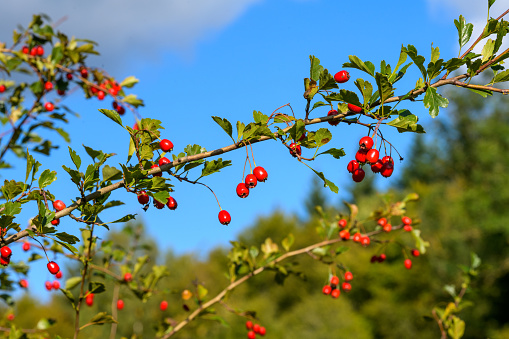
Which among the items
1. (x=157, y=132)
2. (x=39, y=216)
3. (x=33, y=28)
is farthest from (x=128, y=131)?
(x=33, y=28)

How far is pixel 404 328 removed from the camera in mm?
31016

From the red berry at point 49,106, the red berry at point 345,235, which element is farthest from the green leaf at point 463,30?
the red berry at point 49,106

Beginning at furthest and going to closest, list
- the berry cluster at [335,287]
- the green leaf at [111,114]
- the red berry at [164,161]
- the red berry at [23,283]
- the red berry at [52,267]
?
the berry cluster at [335,287] → the red berry at [23,283] → the red berry at [52,267] → the red berry at [164,161] → the green leaf at [111,114]

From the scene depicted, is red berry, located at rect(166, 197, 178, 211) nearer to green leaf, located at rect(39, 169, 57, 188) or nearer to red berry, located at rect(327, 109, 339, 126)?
green leaf, located at rect(39, 169, 57, 188)

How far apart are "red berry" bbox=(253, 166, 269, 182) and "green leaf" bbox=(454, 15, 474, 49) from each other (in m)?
0.85

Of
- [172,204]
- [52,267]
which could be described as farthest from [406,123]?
[52,267]

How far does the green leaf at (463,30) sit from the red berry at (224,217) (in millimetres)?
1083

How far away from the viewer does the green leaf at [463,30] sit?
1.91m

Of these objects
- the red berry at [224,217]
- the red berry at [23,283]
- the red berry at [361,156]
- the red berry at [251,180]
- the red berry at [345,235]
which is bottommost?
the red berry at [224,217]

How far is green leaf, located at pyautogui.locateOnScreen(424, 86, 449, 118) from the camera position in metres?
1.74

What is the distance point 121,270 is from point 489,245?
26.9 meters

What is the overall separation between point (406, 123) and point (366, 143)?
267mm

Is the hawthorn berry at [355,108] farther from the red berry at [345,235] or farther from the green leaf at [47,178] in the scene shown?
the red berry at [345,235]

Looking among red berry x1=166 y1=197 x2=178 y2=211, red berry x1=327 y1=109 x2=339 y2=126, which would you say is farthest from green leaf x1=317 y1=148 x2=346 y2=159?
red berry x1=166 y1=197 x2=178 y2=211
